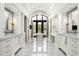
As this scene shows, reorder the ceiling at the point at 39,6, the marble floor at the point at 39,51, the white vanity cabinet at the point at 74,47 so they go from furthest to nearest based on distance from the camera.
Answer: the ceiling at the point at 39,6 → the marble floor at the point at 39,51 → the white vanity cabinet at the point at 74,47

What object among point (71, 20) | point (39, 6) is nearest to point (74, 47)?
point (71, 20)

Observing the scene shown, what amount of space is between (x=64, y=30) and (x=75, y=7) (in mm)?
1057

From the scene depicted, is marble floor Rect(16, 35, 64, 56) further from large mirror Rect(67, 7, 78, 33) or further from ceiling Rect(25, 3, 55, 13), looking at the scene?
ceiling Rect(25, 3, 55, 13)

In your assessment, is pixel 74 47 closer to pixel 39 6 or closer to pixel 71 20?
pixel 71 20

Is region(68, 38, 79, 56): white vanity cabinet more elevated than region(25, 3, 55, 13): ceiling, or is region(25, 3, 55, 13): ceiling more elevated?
region(25, 3, 55, 13): ceiling

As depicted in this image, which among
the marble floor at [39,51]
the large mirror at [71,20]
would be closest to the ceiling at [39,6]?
the large mirror at [71,20]

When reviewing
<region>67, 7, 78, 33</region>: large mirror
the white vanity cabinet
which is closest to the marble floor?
→ the white vanity cabinet

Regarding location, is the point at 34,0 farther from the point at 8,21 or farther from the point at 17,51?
the point at 17,51

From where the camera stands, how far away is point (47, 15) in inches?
244

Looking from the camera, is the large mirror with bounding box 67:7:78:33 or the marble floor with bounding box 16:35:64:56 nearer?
the large mirror with bounding box 67:7:78:33

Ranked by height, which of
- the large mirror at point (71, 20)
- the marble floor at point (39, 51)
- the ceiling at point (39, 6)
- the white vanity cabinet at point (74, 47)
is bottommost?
the marble floor at point (39, 51)

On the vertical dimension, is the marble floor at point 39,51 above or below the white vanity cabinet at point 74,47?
below

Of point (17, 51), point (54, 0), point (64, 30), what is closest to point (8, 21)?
point (17, 51)

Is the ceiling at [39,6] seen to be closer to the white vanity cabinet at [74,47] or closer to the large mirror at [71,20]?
the large mirror at [71,20]
